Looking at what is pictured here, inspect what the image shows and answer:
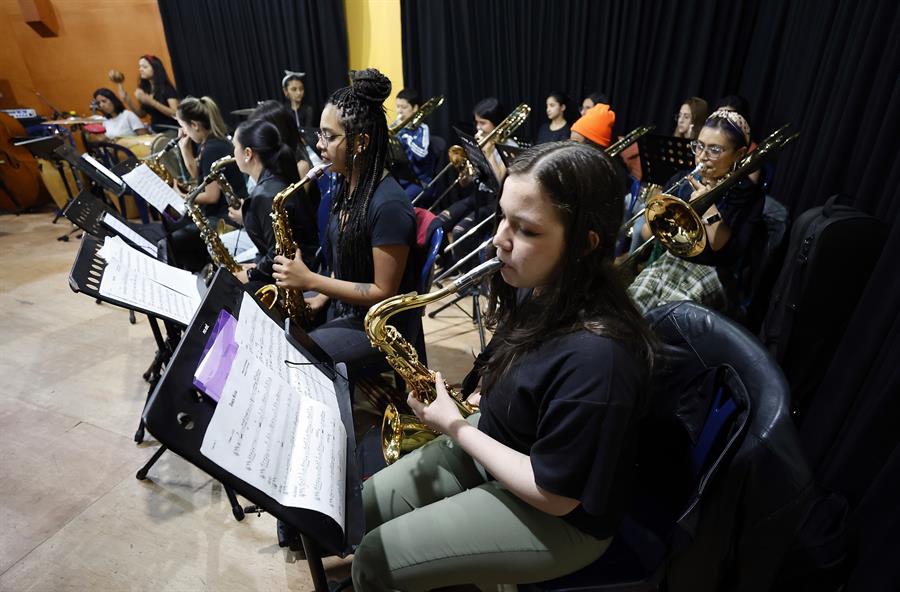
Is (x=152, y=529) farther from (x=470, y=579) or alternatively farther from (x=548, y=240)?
(x=548, y=240)

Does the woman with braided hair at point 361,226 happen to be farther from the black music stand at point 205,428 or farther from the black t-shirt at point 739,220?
the black t-shirt at point 739,220

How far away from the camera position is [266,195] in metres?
2.31

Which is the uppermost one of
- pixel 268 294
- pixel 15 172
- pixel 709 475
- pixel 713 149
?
pixel 713 149

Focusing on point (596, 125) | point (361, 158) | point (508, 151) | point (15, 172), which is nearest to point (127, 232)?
point (361, 158)

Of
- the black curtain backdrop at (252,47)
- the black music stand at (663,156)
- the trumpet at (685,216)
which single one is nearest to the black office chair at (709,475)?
the trumpet at (685,216)

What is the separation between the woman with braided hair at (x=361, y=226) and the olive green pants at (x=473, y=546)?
78 cm

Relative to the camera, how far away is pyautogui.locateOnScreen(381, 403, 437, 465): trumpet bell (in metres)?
1.48

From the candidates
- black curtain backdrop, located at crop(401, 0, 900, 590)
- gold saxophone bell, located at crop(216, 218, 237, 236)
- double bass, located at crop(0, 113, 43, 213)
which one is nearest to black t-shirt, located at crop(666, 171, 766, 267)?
black curtain backdrop, located at crop(401, 0, 900, 590)

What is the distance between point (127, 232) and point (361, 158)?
1113 mm

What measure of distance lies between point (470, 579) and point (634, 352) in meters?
0.63

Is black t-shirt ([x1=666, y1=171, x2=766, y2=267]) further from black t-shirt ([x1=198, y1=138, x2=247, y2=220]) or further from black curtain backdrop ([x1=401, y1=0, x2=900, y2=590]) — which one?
black t-shirt ([x1=198, y1=138, x2=247, y2=220])

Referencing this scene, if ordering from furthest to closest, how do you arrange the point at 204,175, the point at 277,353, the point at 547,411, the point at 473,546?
the point at 204,175
the point at 277,353
the point at 473,546
the point at 547,411

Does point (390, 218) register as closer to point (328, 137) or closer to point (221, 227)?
point (328, 137)

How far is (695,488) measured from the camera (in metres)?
1.03
